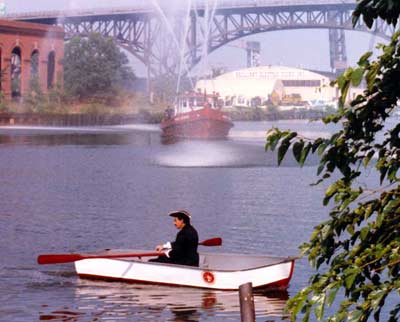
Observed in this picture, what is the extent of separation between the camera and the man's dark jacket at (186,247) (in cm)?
1910

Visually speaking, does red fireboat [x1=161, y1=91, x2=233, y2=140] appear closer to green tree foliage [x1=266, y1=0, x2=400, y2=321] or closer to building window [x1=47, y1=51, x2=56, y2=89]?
building window [x1=47, y1=51, x2=56, y2=89]

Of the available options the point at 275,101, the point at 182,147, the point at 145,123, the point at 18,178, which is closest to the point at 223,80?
the point at 275,101

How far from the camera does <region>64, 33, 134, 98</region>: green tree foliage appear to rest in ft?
453

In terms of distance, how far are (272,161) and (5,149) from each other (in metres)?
20.8

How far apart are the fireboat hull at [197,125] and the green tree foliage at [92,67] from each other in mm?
46633

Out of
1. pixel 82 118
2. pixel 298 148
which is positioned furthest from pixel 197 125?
pixel 298 148

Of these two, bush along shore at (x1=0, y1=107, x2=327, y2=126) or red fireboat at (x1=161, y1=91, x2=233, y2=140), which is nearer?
red fireboat at (x1=161, y1=91, x2=233, y2=140)

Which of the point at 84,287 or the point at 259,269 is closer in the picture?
the point at 259,269

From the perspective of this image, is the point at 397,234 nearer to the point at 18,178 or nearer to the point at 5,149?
the point at 18,178

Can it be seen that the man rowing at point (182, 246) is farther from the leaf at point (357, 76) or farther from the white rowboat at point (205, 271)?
the leaf at point (357, 76)

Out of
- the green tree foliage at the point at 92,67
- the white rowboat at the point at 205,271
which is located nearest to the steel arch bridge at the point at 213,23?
the green tree foliage at the point at 92,67

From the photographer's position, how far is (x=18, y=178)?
2089 inches

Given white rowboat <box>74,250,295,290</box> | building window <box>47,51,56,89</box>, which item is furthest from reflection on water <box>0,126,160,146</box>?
white rowboat <box>74,250,295,290</box>

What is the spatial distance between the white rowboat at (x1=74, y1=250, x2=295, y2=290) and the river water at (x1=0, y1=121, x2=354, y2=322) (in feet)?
0.58
